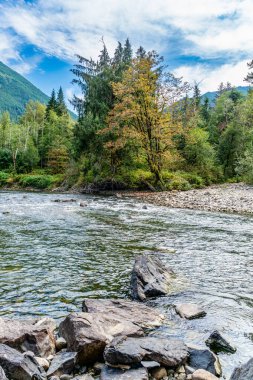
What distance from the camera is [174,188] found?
121 ft

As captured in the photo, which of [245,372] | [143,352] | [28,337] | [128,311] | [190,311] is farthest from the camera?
[190,311]

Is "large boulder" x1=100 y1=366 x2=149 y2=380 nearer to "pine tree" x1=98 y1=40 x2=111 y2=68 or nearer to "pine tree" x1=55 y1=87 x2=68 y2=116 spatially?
"pine tree" x1=98 y1=40 x2=111 y2=68

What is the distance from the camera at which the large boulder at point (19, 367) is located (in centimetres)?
395

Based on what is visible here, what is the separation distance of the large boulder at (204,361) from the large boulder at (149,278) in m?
2.39

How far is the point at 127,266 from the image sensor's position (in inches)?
364

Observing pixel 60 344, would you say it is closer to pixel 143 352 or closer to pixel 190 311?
pixel 143 352

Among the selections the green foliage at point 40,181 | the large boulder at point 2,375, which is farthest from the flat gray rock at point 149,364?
the green foliage at point 40,181

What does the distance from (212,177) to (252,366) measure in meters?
44.0

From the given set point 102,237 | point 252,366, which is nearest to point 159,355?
point 252,366

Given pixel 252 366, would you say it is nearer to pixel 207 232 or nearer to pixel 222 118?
pixel 207 232

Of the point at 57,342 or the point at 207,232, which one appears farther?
A: the point at 207,232

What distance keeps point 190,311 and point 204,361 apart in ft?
5.64

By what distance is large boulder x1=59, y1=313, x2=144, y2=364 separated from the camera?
4.62 m

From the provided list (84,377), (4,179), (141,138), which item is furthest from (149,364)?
(4,179)
